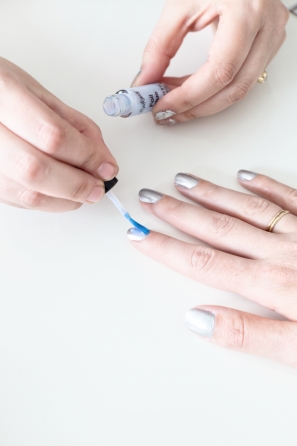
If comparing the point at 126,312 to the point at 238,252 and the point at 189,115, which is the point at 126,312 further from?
the point at 189,115

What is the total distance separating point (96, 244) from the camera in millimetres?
739

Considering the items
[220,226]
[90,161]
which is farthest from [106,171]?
[220,226]

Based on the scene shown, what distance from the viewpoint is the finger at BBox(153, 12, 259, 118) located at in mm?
817

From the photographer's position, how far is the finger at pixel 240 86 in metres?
0.88

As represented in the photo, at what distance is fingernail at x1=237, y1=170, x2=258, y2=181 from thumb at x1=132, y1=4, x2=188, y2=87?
11.6 inches

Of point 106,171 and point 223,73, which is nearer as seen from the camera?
point 106,171

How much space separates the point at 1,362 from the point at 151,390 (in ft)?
0.79

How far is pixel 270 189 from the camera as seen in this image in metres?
0.81

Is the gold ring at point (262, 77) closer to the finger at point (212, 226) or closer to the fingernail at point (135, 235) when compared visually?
the finger at point (212, 226)

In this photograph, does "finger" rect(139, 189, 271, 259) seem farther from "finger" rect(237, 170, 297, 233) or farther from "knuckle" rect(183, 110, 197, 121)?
"knuckle" rect(183, 110, 197, 121)

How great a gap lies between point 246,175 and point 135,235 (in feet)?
0.90

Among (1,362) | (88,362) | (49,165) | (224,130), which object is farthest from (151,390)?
(224,130)

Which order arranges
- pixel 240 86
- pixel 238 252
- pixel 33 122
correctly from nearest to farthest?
1. pixel 33 122
2. pixel 238 252
3. pixel 240 86

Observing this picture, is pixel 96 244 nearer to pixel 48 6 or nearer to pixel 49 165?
pixel 49 165
